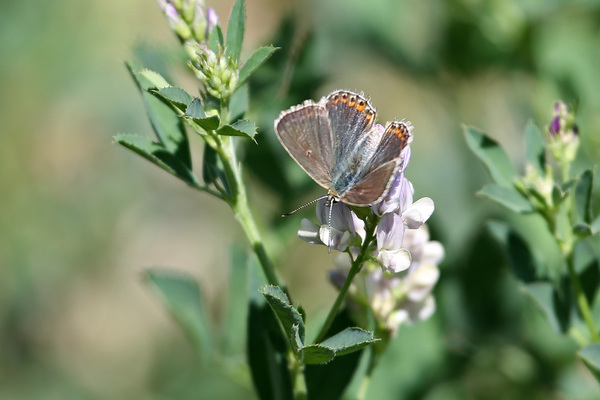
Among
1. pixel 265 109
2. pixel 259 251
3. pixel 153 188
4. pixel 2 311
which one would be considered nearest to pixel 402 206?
pixel 259 251

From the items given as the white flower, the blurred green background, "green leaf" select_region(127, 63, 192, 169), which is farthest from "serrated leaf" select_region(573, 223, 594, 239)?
"green leaf" select_region(127, 63, 192, 169)

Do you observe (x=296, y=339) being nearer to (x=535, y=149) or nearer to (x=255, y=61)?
(x=255, y=61)

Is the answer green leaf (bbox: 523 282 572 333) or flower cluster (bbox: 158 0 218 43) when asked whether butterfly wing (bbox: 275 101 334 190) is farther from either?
green leaf (bbox: 523 282 572 333)

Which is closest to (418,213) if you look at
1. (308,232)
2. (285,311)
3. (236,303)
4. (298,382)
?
(308,232)

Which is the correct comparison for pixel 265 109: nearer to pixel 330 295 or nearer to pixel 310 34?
pixel 310 34

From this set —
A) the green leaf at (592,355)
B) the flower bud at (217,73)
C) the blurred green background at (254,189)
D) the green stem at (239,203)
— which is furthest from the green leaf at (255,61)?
the green leaf at (592,355)

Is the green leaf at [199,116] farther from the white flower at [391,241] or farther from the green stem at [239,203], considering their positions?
the white flower at [391,241]
